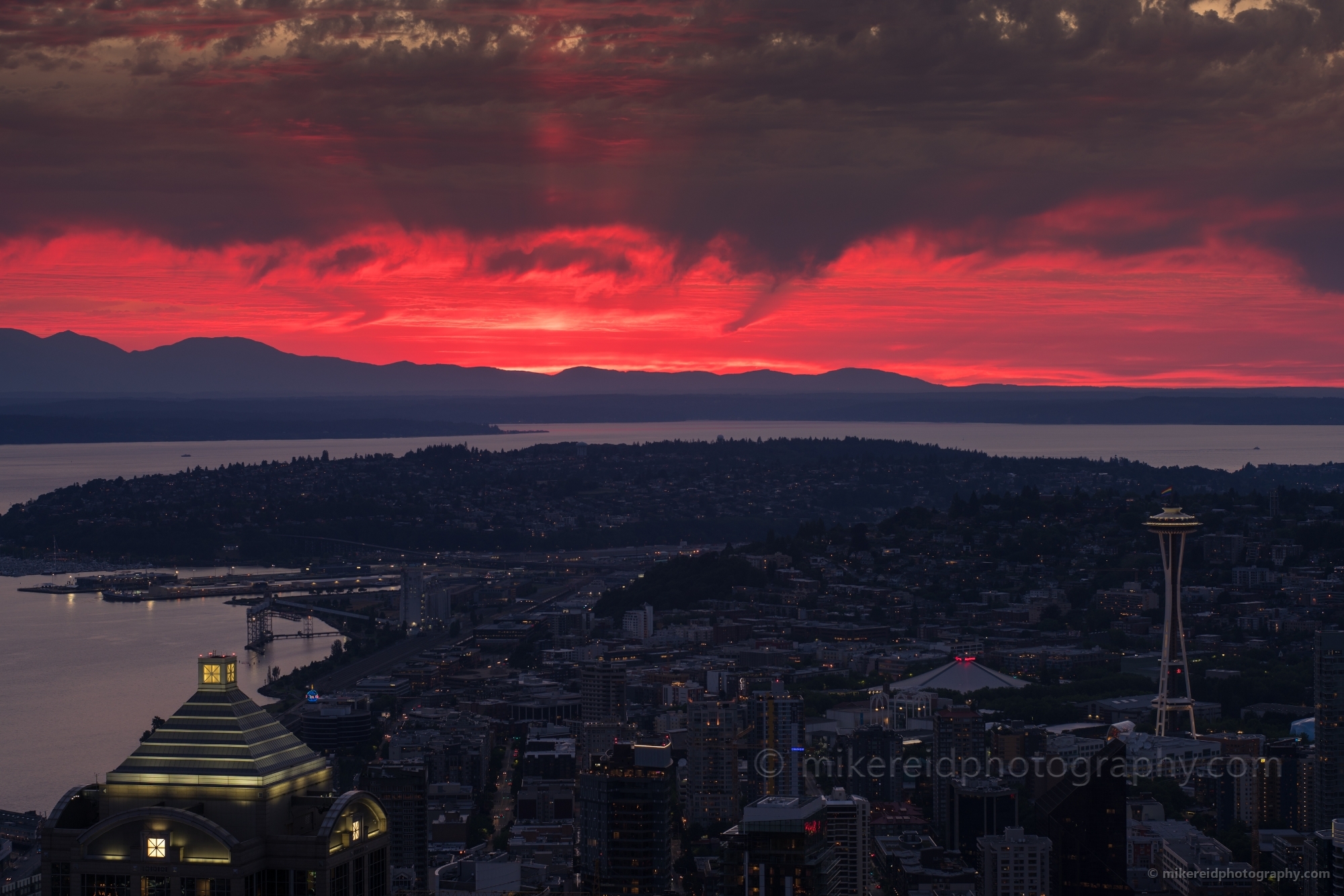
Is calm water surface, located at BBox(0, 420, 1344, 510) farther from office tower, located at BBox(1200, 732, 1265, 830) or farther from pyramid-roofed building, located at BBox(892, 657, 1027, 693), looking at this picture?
office tower, located at BBox(1200, 732, 1265, 830)

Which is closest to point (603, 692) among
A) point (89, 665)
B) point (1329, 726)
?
point (89, 665)

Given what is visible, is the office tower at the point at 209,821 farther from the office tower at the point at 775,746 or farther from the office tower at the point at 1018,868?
the office tower at the point at 775,746

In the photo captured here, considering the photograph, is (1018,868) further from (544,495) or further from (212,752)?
(544,495)

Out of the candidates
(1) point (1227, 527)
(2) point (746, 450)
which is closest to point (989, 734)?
(1) point (1227, 527)

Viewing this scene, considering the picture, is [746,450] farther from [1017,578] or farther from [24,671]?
[24,671]

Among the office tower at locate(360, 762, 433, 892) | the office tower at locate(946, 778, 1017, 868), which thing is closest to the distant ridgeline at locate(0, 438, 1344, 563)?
the office tower at locate(946, 778, 1017, 868)

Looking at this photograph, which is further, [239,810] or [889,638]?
[889,638]
